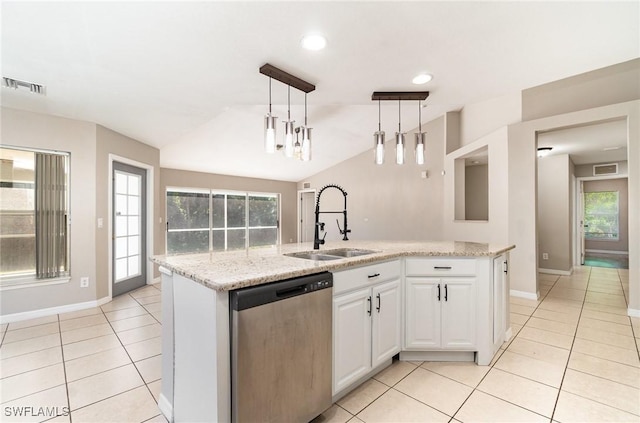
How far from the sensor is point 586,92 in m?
3.56

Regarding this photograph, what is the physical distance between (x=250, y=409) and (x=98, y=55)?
103 inches

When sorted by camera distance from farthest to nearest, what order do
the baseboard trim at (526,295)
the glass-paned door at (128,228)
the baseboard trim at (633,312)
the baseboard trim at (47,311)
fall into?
1. the glass-paned door at (128,228)
2. the baseboard trim at (526,295)
3. the baseboard trim at (633,312)
4. the baseboard trim at (47,311)

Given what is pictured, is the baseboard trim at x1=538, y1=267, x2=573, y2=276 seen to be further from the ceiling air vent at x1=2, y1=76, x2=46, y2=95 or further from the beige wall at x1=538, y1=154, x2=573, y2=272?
the ceiling air vent at x1=2, y1=76, x2=46, y2=95

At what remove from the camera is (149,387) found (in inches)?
76.4

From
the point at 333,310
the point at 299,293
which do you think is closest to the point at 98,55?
the point at 299,293

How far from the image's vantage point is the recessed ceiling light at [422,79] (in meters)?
2.46

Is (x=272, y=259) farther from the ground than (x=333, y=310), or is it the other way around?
(x=272, y=259)

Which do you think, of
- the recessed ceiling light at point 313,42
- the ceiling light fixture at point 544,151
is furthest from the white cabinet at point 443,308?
the ceiling light fixture at point 544,151

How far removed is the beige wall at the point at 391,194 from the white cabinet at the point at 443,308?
141 inches

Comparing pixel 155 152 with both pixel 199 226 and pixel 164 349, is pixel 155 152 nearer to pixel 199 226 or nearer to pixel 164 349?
pixel 199 226

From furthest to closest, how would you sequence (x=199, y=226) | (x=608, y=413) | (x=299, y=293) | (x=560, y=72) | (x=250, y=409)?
(x=199, y=226), (x=560, y=72), (x=608, y=413), (x=299, y=293), (x=250, y=409)

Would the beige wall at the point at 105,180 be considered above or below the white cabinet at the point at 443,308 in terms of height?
above

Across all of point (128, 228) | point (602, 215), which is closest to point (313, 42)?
point (128, 228)

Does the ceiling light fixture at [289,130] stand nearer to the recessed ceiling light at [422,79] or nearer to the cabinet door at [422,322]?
the recessed ceiling light at [422,79]
